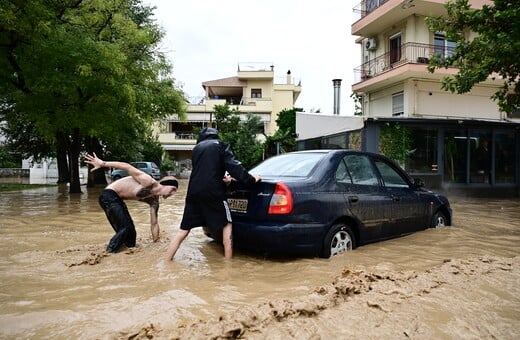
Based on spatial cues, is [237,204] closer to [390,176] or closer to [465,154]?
[390,176]

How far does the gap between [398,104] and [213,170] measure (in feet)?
58.8

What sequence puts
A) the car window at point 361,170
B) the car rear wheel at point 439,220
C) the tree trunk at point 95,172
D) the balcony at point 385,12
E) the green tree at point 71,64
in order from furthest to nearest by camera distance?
the tree trunk at point 95,172 < the balcony at point 385,12 < the green tree at point 71,64 < the car rear wheel at point 439,220 < the car window at point 361,170

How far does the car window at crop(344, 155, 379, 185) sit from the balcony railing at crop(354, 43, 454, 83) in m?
14.1

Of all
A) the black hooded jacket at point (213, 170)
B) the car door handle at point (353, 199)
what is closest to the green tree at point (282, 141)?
the car door handle at point (353, 199)

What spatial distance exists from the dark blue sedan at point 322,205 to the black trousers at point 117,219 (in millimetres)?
1511

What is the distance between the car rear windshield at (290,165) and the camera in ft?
16.4

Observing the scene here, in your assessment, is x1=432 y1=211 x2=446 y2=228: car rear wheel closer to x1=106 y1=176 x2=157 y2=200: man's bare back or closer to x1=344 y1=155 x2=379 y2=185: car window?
x1=344 y1=155 x2=379 y2=185: car window

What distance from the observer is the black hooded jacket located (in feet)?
15.0

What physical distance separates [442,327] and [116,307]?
2.44 meters

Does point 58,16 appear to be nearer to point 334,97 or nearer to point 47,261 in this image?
point 47,261

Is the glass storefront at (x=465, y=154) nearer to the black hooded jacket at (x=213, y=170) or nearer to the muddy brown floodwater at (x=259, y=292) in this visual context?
the muddy brown floodwater at (x=259, y=292)

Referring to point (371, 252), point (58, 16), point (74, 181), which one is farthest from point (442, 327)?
point (74, 181)

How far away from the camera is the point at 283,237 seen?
4.43 meters

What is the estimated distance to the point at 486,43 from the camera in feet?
31.1
